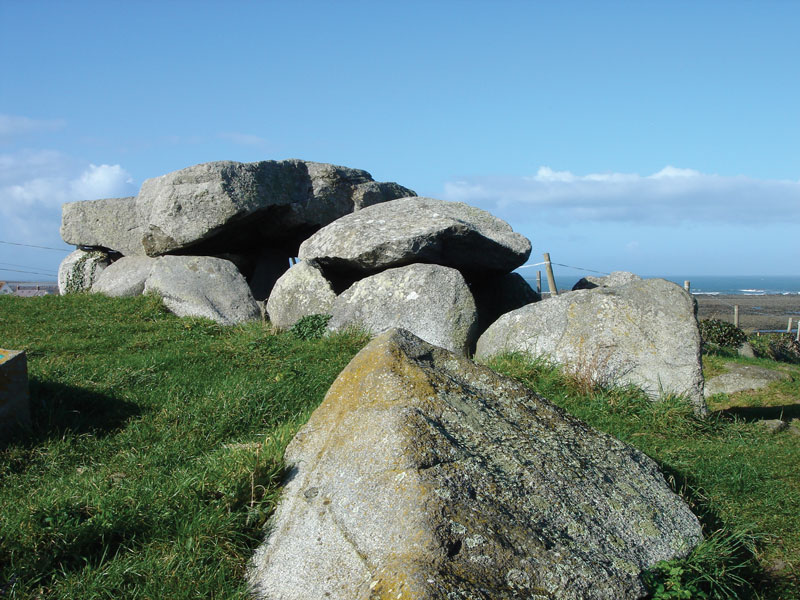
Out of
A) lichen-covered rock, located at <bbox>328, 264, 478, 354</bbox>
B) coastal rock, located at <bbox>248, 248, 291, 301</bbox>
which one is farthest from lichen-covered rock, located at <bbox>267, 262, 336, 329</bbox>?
coastal rock, located at <bbox>248, 248, 291, 301</bbox>

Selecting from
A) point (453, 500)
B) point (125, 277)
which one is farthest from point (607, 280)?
point (453, 500)

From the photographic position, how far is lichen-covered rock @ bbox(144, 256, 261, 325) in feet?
39.9

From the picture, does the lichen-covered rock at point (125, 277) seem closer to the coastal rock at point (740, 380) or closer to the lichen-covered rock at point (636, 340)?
the lichen-covered rock at point (636, 340)

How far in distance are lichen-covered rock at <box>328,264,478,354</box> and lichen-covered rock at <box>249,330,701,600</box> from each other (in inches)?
215

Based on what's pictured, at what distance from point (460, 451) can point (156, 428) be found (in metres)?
3.27

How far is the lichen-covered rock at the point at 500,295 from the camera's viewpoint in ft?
42.3

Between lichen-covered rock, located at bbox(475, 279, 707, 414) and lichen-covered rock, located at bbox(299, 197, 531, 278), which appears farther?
lichen-covered rock, located at bbox(299, 197, 531, 278)

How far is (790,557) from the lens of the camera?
16.3 ft

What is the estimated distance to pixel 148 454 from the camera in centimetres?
575

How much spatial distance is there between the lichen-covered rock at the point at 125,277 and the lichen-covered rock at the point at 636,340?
25.6 ft

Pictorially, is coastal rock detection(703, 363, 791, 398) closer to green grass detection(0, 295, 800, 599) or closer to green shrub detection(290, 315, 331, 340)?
green grass detection(0, 295, 800, 599)

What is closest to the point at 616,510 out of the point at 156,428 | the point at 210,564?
the point at 210,564

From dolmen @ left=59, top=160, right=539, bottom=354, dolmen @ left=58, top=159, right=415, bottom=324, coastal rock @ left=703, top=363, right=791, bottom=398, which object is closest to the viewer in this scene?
dolmen @ left=59, top=160, right=539, bottom=354

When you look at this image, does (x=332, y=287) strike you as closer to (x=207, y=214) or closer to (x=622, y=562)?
(x=207, y=214)
